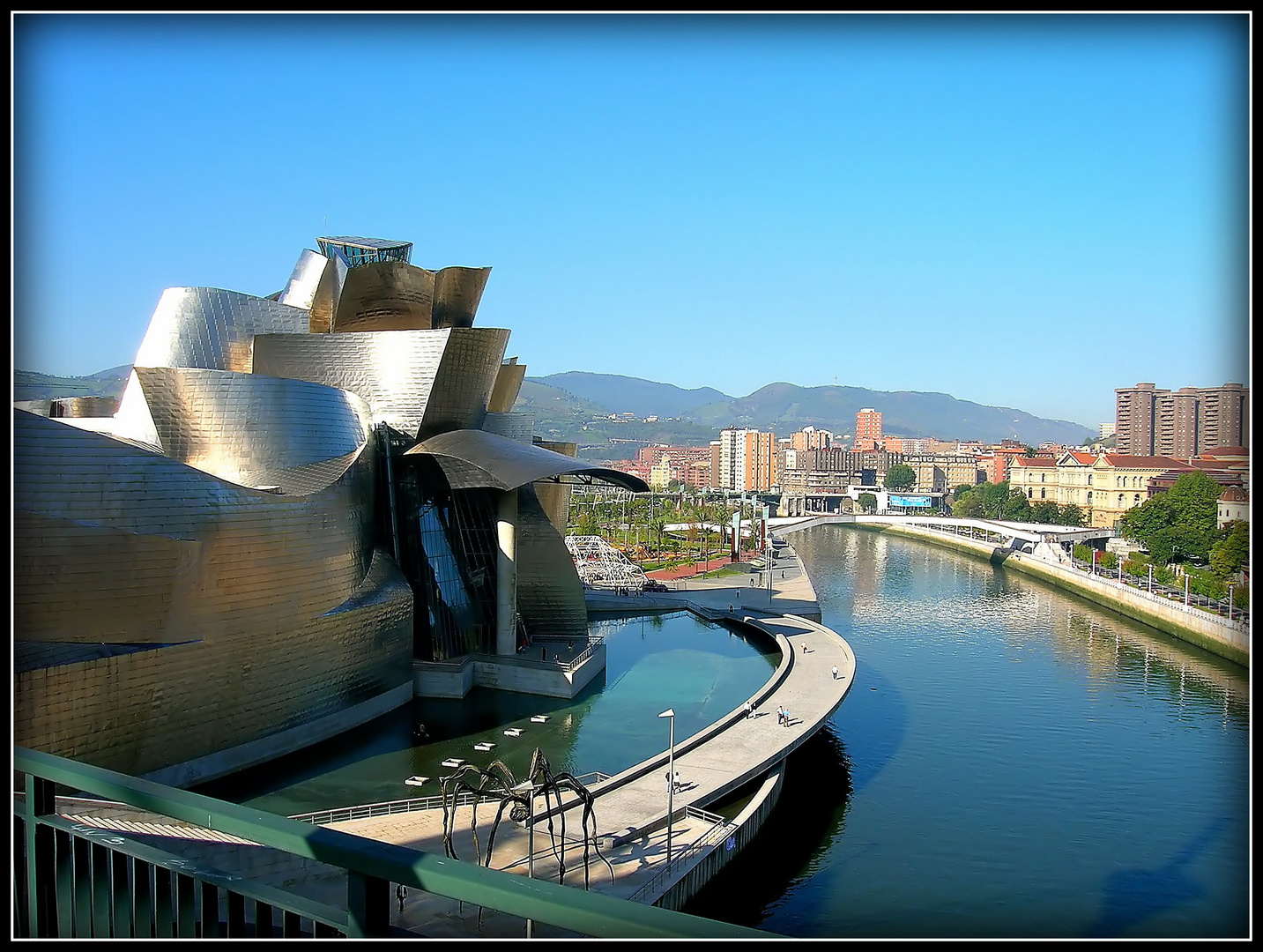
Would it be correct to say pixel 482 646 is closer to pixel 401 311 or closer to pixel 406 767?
pixel 406 767

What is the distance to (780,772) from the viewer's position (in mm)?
19984

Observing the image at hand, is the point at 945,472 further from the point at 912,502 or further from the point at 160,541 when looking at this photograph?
the point at 160,541

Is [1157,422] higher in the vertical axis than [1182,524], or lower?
higher

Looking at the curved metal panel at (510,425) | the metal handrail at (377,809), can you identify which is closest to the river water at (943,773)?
the metal handrail at (377,809)

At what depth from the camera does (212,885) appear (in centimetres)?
292

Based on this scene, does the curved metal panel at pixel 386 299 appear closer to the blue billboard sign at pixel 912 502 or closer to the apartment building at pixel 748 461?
the blue billboard sign at pixel 912 502

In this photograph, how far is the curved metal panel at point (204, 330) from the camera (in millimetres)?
27016

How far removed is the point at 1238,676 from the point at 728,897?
2709 centimetres

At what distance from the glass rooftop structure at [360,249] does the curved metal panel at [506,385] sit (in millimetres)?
6215

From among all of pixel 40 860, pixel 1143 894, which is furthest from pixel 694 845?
pixel 40 860

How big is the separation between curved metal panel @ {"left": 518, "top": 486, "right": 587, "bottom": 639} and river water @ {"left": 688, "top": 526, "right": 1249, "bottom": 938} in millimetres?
9143

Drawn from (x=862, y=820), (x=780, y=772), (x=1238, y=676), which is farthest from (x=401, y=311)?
(x=1238, y=676)

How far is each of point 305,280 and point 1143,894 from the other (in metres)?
30.0

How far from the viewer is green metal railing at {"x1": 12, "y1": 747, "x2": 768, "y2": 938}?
2.22 meters
